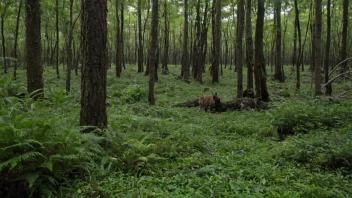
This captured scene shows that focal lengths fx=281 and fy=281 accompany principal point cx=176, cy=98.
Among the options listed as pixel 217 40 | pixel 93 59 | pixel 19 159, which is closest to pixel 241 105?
pixel 93 59

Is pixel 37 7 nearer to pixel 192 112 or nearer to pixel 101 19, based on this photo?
pixel 101 19

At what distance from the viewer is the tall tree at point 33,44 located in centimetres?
884

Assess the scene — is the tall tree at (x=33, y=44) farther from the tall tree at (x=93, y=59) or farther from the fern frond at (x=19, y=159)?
the fern frond at (x=19, y=159)

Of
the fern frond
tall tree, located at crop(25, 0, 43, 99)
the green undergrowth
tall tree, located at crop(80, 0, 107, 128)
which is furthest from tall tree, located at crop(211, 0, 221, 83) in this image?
the fern frond

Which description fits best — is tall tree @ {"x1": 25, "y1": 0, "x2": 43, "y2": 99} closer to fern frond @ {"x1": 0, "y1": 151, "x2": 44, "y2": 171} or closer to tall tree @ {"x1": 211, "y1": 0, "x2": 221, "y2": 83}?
fern frond @ {"x1": 0, "y1": 151, "x2": 44, "y2": 171}

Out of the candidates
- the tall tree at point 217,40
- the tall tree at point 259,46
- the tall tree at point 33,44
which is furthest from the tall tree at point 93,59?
the tall tree at point 217,40

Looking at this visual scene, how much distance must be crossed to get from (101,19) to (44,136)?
7.03 feet

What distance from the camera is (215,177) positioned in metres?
4.15

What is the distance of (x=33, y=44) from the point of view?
8961 millimetres

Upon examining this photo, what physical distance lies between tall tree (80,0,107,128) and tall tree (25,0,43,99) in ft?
15.5

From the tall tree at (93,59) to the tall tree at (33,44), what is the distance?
4717 mm

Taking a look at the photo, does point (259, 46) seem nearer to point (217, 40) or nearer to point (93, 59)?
point (93, 59)

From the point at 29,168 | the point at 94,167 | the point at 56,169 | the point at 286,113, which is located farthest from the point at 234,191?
the point at 286,113

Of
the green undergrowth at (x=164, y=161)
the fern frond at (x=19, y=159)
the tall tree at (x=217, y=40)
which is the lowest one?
the green undergrowth at (x=164, y=161)
